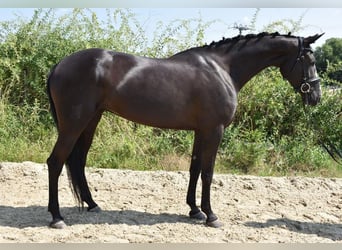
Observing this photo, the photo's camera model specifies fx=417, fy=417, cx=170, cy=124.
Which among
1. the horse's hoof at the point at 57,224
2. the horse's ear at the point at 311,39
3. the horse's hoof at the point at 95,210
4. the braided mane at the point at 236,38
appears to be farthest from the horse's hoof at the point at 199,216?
the horse's ear at the point at 311,39

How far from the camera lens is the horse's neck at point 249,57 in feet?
13.9

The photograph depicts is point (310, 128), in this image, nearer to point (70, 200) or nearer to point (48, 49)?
point (70, 200)

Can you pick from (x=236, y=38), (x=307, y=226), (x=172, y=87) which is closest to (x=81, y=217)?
(x=172, y=87)

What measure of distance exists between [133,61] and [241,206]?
2.06m

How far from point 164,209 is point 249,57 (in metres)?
1.88

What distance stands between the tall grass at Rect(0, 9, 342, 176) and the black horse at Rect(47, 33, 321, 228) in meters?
2.24

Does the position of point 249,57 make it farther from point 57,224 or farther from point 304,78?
point 57,224

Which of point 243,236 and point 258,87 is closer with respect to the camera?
point 243,236

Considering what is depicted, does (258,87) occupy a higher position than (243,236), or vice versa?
(258,87)

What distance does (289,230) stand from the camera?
4039mm

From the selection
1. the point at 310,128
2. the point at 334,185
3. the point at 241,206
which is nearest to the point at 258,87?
the point at 310,128

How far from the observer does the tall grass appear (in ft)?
21.4

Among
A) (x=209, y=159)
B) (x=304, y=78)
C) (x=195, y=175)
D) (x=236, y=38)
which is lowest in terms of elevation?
(x=195, y=175)

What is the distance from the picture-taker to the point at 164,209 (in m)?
4.61
